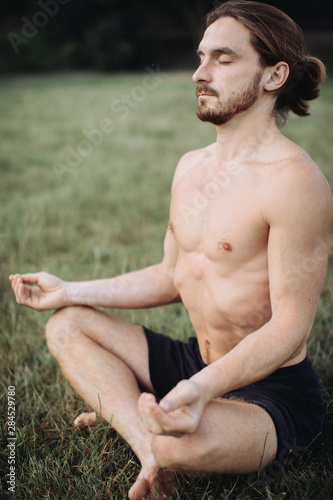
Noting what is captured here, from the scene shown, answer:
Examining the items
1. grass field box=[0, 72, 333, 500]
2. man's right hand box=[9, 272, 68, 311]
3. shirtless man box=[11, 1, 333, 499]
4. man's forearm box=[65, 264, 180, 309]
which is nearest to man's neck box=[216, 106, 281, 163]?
shirtless man box=[11, 1, 333, 499]

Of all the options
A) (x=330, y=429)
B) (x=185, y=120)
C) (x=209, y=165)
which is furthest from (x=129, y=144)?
(x=330, y=429)

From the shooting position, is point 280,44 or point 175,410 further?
point 280,44

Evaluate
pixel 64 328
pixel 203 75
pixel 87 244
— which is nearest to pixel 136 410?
pixel 64 328

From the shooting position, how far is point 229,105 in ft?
5.72

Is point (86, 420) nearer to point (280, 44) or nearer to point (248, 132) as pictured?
point (248, 132)

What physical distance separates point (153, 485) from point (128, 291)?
32.1 inches

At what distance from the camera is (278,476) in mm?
1648

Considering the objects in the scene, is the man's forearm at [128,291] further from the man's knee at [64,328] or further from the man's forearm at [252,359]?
the man's forearm at [252,359]

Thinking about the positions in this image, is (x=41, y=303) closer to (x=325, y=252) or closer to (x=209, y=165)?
(x=209, y=165)

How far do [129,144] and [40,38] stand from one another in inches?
731

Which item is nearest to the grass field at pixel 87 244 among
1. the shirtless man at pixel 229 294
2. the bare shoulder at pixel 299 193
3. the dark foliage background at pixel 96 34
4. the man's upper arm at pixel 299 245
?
the shirtless man at pixel 229 294

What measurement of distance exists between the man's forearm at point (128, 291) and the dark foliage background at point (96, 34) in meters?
19.3

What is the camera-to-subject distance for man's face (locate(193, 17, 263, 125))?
173 cm

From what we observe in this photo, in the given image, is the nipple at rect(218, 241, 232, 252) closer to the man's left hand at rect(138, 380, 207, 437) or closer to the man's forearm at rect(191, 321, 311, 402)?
the man's forearm at rect(191, 321, 311, 402)
